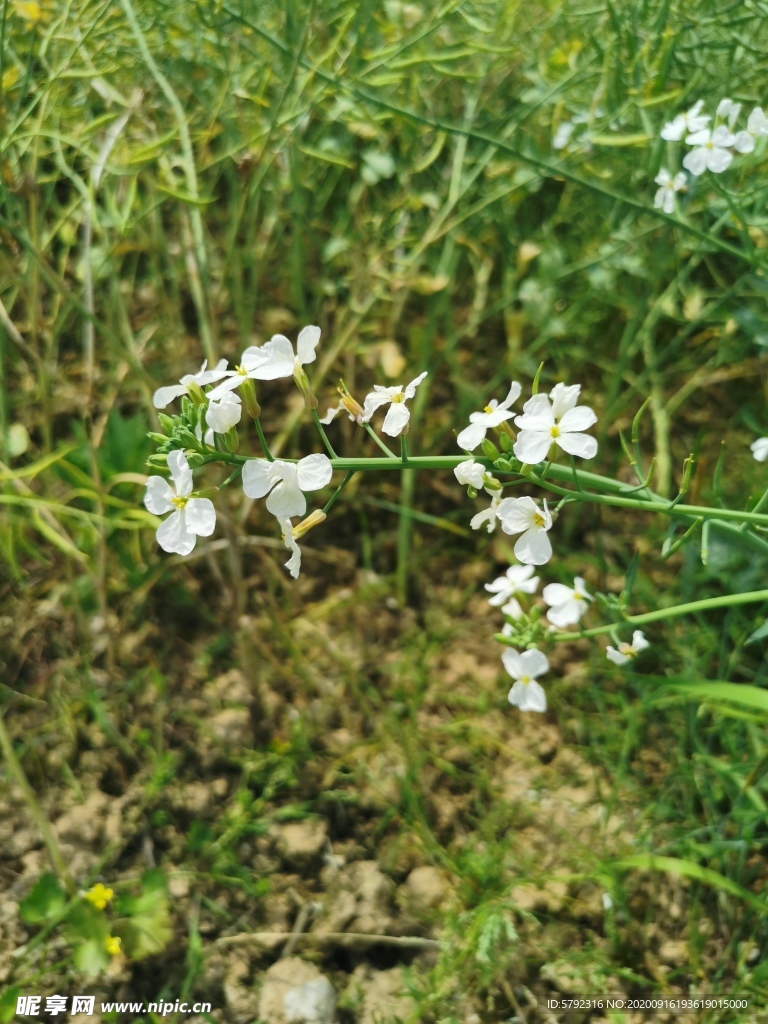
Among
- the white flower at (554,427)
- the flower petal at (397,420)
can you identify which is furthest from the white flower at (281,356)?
the white flower at (554,427)

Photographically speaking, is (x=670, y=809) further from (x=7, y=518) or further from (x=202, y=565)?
(x=7, y=518)

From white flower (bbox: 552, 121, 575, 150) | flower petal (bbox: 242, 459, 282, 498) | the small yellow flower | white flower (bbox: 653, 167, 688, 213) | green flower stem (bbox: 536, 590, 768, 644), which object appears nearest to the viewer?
flower petal (bbox: 242, 459, 282, 498)

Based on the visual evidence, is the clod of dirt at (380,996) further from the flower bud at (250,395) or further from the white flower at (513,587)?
the flower bud at (250,395)

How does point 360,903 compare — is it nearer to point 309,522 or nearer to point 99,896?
point 99,896

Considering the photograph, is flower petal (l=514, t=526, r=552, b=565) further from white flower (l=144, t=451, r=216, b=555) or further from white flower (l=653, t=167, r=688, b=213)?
white flower (l=653, t=167, r=688, b=213)

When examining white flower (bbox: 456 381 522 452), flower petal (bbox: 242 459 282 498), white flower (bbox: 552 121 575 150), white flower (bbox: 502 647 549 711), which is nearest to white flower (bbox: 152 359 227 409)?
flower petal (bbox: 242 459 282 498)
